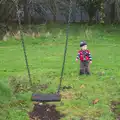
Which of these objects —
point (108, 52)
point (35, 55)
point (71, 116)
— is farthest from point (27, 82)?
point (108, 52)

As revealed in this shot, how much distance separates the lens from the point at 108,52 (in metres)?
12.9

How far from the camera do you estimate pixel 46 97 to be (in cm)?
674

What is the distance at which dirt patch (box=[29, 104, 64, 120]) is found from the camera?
6133 mm

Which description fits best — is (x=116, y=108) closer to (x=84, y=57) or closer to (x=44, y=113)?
(x=44, y=113)

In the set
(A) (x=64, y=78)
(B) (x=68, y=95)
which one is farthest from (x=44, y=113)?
(A) (x=64, y=78)

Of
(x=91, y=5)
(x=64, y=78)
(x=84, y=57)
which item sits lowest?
(x=91, y=5)

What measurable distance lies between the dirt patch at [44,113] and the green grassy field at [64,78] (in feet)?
0.36

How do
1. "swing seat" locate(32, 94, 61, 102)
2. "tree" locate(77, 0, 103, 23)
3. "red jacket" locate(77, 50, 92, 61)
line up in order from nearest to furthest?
"swing seat" locate(32, 94, 61, 102) → "red jacket" locate(77, 50, 92, 61) → "tree" locate(77, 0, 103, 23)

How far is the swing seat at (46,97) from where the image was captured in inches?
261

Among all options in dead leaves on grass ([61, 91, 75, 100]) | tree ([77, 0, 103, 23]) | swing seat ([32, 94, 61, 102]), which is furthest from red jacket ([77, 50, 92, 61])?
tree ([77, 0, 103, 23])

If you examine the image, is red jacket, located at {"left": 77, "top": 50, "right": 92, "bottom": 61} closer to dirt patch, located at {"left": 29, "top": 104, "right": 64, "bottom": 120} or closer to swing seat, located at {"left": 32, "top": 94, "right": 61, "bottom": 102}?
swing seat, located at {"left": 32, "top": 94, "right": 61, "bottom": 102}

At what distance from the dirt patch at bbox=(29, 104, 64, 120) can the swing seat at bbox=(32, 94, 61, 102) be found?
100mm

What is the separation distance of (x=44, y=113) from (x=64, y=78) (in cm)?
223

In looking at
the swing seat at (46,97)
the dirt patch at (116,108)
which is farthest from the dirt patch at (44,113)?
the dirt patch at (116,108)
